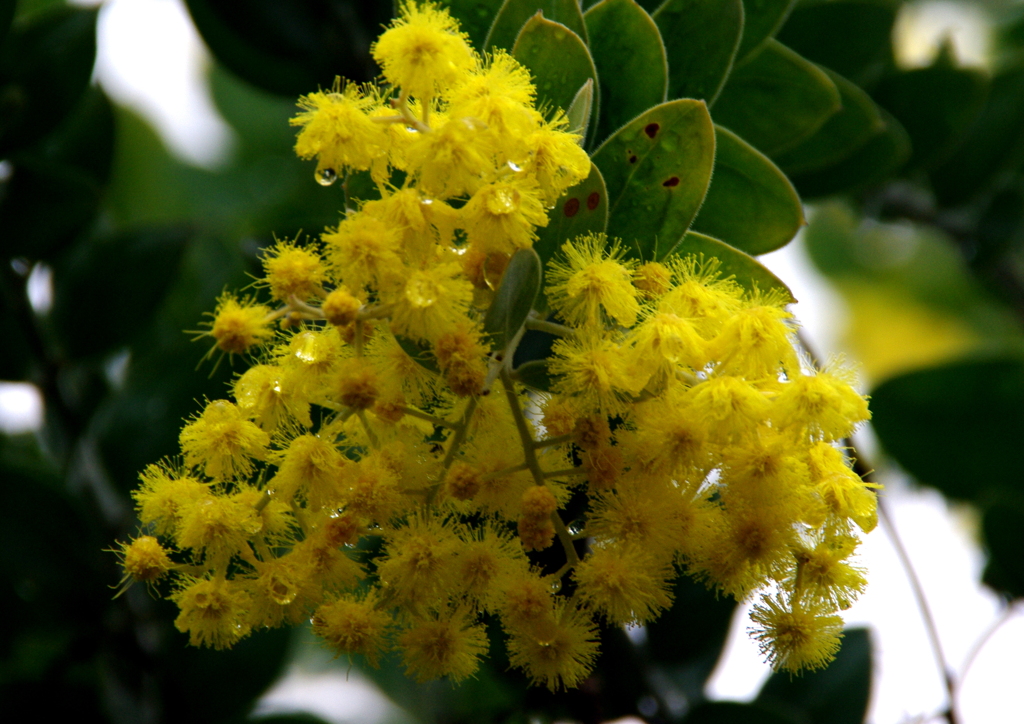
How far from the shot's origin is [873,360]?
5.68 m

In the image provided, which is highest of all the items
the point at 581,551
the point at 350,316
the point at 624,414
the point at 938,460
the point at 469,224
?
the point at 469,224

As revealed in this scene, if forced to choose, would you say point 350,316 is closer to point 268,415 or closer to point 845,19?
point 268,415

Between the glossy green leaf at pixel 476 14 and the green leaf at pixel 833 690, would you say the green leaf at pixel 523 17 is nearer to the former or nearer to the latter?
the glossy green leaf at pixel 476 14

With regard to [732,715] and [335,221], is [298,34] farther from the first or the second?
[732,715]

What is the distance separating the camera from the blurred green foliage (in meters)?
1.58

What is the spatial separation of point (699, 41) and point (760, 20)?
193 millimetres

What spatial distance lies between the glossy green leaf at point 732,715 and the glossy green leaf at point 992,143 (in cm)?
165

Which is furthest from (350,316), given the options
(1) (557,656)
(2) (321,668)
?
(2) (321,668)

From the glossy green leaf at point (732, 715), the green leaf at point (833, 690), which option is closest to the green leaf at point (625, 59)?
the glossy green leaf at point (732, 715)

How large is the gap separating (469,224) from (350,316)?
19 centimetres

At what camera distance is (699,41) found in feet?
4.91

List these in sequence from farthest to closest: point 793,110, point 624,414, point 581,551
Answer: point 793,110
point 581,551
point 624,414

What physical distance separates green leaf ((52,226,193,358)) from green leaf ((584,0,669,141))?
1.21m

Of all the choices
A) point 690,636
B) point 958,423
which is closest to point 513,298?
point 690,636
